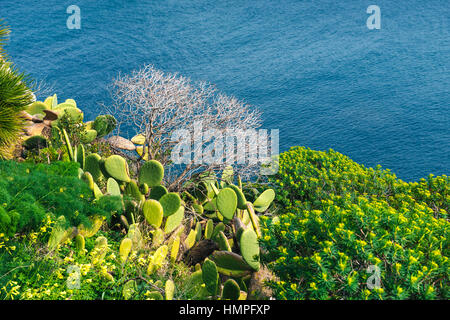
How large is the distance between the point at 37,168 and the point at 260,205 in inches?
147

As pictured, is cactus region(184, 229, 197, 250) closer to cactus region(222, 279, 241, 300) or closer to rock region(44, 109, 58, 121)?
cactus region(222, 279, 241, 300)

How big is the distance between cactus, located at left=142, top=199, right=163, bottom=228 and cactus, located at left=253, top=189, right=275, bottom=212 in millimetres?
2062

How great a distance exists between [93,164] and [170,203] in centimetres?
153

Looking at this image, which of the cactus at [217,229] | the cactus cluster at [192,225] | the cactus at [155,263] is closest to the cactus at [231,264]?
the cactus cluster at [192,225]

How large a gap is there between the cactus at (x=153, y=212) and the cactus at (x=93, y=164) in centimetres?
134

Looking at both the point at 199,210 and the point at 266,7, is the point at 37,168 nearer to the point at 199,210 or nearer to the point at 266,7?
the point at 199,210

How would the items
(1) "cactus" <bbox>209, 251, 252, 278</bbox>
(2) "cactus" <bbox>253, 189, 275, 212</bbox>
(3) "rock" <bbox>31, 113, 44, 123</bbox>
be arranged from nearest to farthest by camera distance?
1. (1) "cactus" <bbox>209, 251, 252, 278</bbox>
2. (2) "cactus" <bbox>253, 189, 275, 212</bbox>
3. (3) "rock" <bbox>31, 113, 44, 123</bbox>

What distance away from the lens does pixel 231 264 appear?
5.52m

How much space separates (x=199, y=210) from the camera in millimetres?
7676

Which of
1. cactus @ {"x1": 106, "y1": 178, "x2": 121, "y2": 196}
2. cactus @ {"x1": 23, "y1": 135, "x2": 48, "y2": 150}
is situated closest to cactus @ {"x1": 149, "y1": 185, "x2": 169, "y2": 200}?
cactus @ {"x1": 106, "y1": 178, "x2": 121, "y2": 196}

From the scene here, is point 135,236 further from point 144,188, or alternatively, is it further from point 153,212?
point 144,188

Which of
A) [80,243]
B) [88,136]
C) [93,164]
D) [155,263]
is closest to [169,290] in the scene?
[155,263]

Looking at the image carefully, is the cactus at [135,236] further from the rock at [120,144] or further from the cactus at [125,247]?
the rock at [120,144]

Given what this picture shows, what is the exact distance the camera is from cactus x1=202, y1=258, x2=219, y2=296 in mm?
4984
